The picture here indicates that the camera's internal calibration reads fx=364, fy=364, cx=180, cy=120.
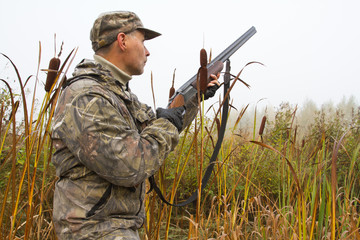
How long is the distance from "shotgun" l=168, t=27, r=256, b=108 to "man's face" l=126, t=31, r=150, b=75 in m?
0.32

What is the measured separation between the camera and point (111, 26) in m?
2.13

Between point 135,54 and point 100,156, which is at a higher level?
point 135,54

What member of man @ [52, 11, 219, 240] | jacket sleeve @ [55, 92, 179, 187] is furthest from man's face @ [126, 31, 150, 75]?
jacket sleeve @ [55, 92, 179, 187]

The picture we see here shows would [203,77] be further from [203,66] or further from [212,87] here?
[212,87]

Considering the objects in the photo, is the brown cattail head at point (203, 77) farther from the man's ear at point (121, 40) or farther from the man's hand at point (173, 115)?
the man's ear at point (121, 40)

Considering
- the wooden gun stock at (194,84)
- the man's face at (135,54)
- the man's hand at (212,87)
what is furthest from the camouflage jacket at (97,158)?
the man's hand at (212,87)

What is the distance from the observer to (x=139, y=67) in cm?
213

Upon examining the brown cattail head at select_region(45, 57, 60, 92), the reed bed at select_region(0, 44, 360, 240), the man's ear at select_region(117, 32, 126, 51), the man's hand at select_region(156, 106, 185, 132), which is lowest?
the reed bed at select_region(0, 44, 360, 240)

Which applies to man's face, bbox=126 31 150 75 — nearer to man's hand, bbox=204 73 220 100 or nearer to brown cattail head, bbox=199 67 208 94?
brown cattail head, bbox=199 67 208 94

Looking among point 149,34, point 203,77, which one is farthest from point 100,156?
point 149,34

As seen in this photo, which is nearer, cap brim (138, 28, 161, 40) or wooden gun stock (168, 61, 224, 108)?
cap brim (138, 28, 161, 40)

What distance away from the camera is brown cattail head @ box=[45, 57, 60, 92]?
1.80 m

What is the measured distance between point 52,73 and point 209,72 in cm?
116

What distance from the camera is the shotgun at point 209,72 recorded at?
2.34 meters
